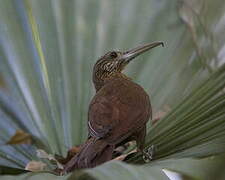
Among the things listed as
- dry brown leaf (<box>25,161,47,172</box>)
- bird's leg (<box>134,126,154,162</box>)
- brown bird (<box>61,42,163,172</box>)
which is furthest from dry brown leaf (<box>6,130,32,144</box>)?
bird's leg (<box>134,126,154,162</box>)

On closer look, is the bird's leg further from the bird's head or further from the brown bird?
the bird's head

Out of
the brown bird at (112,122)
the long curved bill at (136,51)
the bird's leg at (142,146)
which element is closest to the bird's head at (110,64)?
the long curved bill at (136,51)

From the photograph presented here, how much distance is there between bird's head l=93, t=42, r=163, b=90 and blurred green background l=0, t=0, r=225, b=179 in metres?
0.04

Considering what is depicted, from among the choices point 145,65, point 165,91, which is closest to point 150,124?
point 165,91

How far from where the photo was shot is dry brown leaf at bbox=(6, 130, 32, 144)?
Result: 1.76 metres

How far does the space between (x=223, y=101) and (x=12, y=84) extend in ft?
3.19

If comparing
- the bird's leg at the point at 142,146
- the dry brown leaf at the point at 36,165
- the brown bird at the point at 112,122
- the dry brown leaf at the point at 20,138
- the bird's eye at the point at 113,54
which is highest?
the brown bird at the point at 112,122

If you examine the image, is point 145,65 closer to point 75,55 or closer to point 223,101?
point 75,55

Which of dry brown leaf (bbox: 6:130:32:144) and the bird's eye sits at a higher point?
the bird's eye

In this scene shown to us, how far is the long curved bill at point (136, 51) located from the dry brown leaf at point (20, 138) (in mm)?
612

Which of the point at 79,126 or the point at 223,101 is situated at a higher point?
the point at 223,101

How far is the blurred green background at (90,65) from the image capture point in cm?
159

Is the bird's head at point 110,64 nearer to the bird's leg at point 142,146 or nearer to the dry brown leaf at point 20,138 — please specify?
the dry brown leaf at point 20,138

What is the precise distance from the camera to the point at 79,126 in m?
1.89
